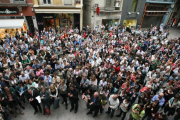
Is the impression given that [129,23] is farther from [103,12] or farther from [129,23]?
[103,12]

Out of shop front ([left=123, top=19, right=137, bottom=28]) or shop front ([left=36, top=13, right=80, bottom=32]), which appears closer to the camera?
shop front ([left=36, top=13, right=80, bottom=32])

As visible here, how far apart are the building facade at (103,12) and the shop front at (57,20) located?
2.24 meters

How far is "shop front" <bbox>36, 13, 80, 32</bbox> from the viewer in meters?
14.2

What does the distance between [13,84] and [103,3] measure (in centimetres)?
1479

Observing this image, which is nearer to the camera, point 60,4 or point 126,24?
point 60,4

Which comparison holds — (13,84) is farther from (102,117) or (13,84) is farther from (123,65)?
(123,65)

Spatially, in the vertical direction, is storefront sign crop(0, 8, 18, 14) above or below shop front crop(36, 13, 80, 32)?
above

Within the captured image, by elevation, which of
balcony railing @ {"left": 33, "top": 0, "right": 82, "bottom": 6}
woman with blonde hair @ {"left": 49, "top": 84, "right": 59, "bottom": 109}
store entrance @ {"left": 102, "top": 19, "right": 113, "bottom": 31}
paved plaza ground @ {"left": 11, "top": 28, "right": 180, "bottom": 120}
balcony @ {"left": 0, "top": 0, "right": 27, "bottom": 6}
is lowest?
paved plaza ground @ {"left": 11, "top": 28, "right": 180, "bottom": 120}

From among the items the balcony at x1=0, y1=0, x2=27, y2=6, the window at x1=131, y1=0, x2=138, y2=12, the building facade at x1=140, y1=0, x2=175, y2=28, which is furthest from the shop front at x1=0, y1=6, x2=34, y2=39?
the building facade at x1=140, y1=0, x2=175, y2=28

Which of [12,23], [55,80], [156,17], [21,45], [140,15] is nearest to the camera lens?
[55,80]

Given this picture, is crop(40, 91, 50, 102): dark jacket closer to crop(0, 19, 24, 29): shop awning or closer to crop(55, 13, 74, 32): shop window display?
crop(0, 19, 24, 29): shop awning

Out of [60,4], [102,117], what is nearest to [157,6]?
[60,4]

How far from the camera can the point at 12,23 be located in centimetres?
1075

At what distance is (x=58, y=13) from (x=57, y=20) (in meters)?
0.96
